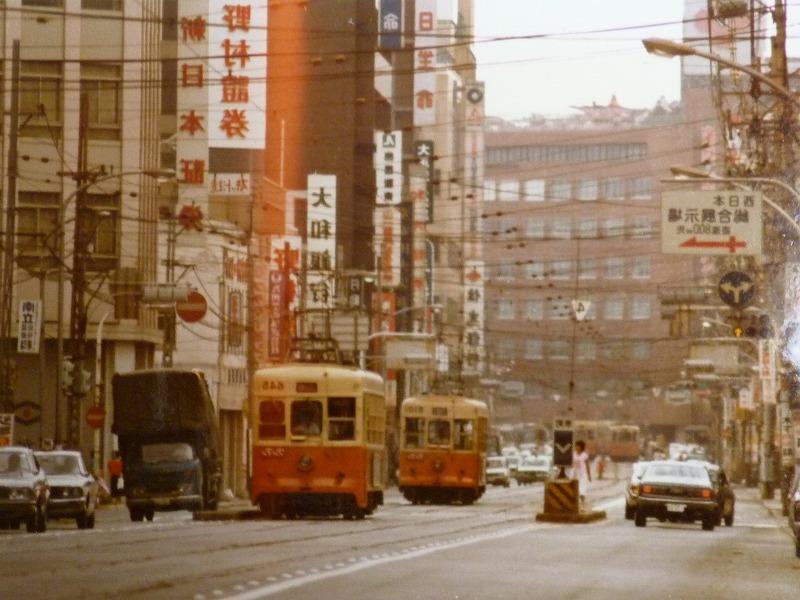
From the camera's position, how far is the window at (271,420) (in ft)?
145

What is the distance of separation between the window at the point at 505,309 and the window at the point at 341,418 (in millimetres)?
138094

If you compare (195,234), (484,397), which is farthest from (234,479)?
(484,397)

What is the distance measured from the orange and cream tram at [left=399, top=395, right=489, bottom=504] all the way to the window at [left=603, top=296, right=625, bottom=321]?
117718 millimetres

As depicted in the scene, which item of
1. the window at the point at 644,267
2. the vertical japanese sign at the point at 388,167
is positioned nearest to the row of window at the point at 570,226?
the window at the point at 644,267

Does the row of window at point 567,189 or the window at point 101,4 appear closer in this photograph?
the window at point 101,4

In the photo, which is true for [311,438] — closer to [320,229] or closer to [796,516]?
[796,516]

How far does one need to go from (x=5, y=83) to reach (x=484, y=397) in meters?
90.0

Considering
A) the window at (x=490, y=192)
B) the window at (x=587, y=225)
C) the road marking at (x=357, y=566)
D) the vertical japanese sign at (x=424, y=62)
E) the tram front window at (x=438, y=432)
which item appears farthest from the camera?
the window at (x=490, y=192)

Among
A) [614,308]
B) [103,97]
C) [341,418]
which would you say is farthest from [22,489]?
[614,308]

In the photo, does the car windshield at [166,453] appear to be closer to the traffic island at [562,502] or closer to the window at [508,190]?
the traffic island at [562,502]

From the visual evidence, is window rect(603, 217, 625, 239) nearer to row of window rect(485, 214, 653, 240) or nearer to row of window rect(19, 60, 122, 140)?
row of window rect(485, 214, 653, 240)

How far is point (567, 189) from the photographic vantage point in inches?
7436

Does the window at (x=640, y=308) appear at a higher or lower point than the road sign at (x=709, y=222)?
higher

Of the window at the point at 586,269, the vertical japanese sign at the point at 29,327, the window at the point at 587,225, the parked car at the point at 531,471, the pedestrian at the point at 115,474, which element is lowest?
the parked car at the point at 531,471
